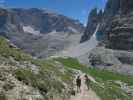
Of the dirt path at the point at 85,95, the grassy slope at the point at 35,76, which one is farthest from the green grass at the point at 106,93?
the grassy slope at the point at 35,76

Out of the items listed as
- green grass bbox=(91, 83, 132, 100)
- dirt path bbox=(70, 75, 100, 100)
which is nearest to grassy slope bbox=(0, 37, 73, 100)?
dirt path bbox=(70, 75, 100, 100)

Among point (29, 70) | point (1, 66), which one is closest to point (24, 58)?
point (29, 70)

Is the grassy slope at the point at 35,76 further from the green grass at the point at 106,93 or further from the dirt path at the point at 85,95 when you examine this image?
the green grass at the point at 106,93

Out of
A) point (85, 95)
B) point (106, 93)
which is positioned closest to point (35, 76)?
point (85, 95)

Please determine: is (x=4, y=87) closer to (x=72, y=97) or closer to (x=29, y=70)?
(x=29, y=70)

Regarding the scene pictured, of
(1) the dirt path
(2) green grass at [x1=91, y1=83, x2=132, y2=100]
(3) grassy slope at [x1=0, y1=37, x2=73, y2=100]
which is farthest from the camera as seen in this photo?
(2) green grass at [x1=91, y1=83, x2=132, y2=100]

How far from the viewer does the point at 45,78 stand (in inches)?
1041

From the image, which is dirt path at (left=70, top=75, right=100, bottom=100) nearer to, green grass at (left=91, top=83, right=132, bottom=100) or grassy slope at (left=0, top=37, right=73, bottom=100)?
grassy slope at (left=0, top=37, right=73, bottom=100)

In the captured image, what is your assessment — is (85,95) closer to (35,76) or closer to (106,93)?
(35,76)

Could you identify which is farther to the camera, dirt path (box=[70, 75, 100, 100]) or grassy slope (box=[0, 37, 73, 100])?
dirt path (box=[70, 75, 100, 100])

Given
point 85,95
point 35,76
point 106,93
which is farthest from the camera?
point 106,93

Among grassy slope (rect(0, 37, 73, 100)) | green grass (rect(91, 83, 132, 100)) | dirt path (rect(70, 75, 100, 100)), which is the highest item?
grassy slope (rect(0, 37, 73, 100))

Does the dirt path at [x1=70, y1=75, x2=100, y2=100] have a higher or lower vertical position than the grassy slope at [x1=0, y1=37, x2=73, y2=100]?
lower

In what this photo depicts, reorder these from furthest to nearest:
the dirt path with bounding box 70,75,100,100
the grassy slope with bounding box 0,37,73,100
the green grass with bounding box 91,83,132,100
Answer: the green grass with bounding box 91,83,132,100 < the dirt path with bounding box 70,75,100,100 < the grassy slope with bounding box 0,37,73,100
